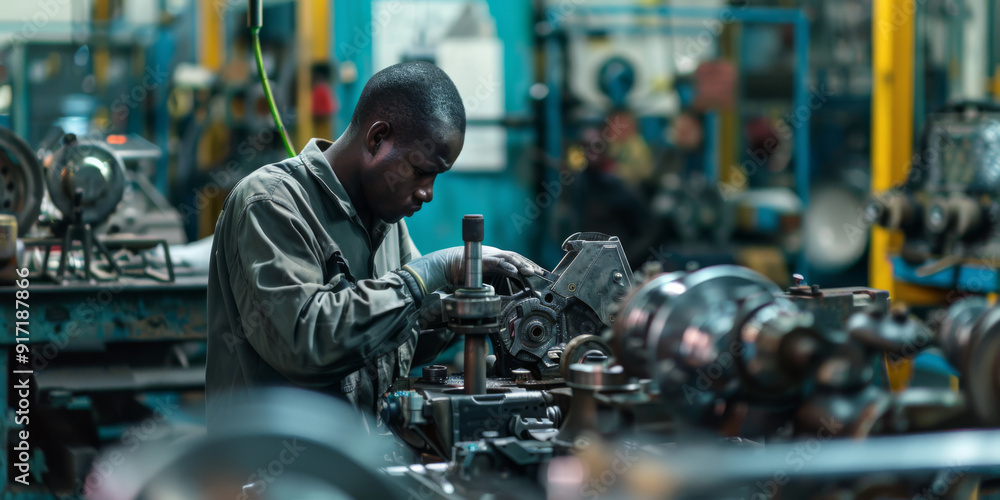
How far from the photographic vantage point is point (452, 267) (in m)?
1.80

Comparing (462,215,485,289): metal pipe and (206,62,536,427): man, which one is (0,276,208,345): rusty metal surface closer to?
(206,62,536,427): man

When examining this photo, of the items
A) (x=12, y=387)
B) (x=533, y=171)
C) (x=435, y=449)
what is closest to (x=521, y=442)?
(x=435, y=449)

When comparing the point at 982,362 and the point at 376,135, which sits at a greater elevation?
the point at 376,135

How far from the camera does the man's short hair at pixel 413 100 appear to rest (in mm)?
1866

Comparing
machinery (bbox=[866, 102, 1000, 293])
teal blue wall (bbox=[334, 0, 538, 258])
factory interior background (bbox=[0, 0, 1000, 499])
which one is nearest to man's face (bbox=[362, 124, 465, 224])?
factory interior background (bbox=[0, 0, 1000, 499])

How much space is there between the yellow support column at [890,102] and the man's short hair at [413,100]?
3394mm

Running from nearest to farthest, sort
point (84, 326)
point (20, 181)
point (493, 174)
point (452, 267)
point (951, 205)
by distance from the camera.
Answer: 1. point (452, 267)
2. point (84, 326)
3. point (20, 181)
4. point (951, 205)
5. point (493, 174)

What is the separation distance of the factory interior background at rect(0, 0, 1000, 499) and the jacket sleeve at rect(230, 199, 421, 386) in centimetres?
13

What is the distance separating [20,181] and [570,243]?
1.94 metres

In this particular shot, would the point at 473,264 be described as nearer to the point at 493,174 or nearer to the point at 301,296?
the point at 301,296

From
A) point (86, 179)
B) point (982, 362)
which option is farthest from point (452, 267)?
point (86, 179)

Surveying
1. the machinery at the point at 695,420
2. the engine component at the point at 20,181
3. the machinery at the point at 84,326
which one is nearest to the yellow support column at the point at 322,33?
the machinery at the point at 84,326

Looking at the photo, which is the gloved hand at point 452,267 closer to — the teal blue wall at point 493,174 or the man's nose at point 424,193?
the man's nose at point 424,193

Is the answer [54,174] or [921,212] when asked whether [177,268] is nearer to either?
[54,174]
